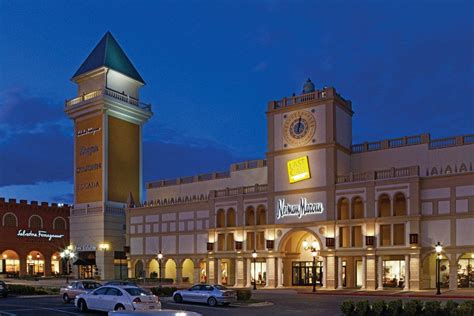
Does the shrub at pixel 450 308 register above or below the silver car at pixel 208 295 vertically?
above

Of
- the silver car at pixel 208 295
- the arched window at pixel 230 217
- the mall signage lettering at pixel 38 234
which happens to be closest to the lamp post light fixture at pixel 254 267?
the arched window at pixel 230 217

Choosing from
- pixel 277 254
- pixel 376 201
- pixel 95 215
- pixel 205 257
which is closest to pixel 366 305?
pixel 376 201

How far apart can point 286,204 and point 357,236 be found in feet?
24.7

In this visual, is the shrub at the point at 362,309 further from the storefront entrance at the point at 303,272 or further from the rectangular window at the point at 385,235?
the storefront entrance at the point at 303,272

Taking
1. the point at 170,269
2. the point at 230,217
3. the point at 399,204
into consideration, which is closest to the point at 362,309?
the point at 399,204

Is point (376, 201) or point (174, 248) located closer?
point (376, 201)

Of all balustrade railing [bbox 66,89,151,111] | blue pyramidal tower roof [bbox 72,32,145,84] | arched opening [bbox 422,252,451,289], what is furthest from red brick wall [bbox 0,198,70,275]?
Answer: arched opening [bbox 422,252,451,289]

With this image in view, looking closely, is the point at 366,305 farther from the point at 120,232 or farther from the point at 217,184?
the point at 120,232

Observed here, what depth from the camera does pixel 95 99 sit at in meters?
68.3

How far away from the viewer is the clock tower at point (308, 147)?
5050cm

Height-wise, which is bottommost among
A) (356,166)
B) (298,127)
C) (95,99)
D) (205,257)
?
(205,257)

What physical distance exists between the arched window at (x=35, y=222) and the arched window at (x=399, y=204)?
5037 cm

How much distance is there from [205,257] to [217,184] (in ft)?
29.1

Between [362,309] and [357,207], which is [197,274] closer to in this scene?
[357,207]
